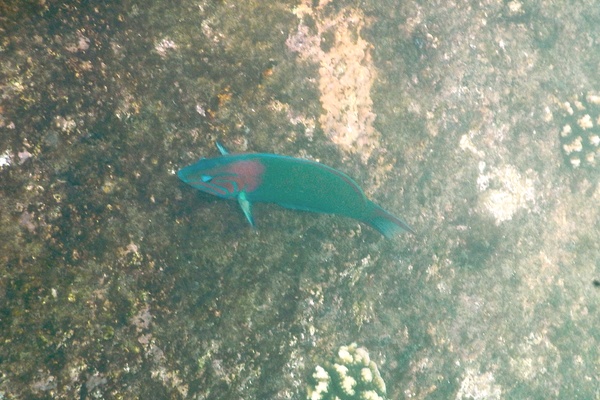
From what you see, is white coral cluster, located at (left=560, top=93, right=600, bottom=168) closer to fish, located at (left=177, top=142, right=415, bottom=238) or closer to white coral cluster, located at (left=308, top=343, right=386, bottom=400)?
white coral cluster, located at (left=308, top=343, right=386, bottom=400)

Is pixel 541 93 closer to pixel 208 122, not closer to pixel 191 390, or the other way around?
pixel 208 122

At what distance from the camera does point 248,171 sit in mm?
2797

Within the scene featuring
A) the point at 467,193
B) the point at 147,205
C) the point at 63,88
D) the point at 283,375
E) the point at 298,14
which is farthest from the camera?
the point at 467,193

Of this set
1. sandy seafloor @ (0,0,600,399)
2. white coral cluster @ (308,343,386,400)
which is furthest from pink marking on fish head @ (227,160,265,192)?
white coral cluster @ (308,343,386,400)

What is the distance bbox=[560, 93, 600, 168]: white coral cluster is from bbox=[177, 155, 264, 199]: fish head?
227 inches

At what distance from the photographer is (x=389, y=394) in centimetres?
453

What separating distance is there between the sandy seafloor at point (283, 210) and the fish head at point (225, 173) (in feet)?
1.86

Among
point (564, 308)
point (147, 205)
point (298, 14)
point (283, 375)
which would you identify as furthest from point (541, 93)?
point (147, 205)

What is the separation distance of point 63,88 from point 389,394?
4.44m

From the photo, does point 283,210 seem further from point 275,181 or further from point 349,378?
point 349,378

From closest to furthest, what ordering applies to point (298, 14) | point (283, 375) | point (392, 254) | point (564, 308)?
point (283, 375) → point (298, 14) → point (392, 254) → point (564, 308)

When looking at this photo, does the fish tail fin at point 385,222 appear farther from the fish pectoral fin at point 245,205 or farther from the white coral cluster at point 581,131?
the white coral cluster at point 581,131

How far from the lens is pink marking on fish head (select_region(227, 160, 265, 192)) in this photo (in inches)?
109

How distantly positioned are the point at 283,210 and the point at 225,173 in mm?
1072
